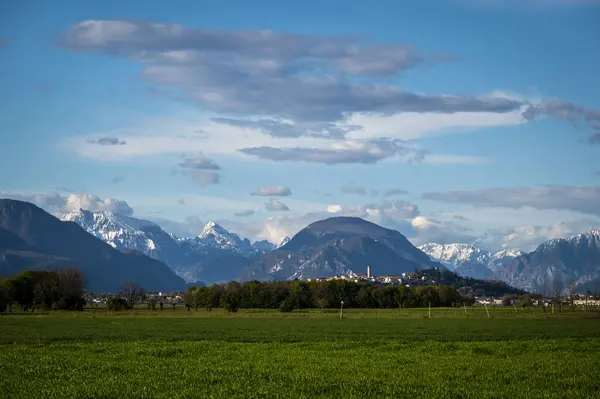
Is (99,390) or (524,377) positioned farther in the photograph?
(524,377)

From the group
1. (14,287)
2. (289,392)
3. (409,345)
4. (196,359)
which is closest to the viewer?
(289,392)

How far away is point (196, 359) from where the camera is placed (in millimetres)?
47000

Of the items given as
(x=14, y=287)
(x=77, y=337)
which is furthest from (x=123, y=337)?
(x=14, y=287)

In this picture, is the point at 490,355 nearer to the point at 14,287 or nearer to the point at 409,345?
the point at 409,345

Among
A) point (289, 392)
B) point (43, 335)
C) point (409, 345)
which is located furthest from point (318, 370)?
point (43, 335)

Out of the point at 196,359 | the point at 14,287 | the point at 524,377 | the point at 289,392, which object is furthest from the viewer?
the point at 14,287

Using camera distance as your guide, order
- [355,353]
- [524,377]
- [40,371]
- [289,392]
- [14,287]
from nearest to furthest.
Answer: [289,392] → [524,377] → [40,371] → [355,353] → [14,287]

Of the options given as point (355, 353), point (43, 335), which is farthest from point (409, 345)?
point (43, 335)

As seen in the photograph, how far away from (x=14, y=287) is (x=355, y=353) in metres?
167

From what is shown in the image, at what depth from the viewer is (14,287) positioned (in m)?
196

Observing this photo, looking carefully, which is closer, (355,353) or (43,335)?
(355,353)

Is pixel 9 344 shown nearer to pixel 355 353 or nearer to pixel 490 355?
pixel 355 353

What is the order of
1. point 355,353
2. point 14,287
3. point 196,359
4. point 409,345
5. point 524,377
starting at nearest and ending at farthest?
point 524,377, point 196,359, point 355,353, point 409,345, point 14,287

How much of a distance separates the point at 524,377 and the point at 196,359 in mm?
20812
